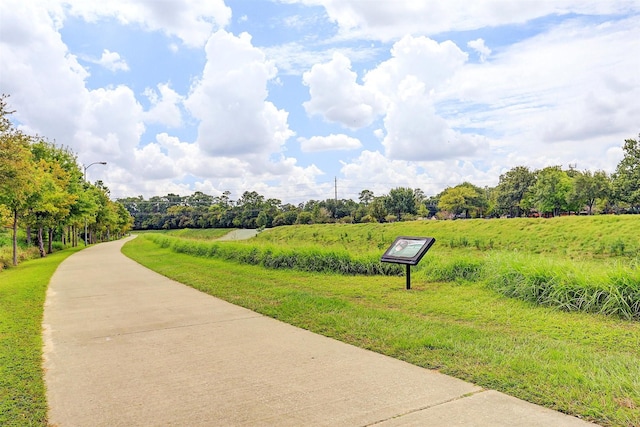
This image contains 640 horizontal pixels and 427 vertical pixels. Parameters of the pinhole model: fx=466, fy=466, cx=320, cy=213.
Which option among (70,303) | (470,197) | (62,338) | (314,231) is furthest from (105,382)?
(470,197)

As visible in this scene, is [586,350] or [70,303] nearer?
[586,350]

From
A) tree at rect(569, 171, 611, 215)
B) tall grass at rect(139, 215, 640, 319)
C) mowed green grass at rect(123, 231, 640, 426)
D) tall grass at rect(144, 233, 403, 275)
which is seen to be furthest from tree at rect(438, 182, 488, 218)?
mowed green grass at rect(123, 231, 640, 426)

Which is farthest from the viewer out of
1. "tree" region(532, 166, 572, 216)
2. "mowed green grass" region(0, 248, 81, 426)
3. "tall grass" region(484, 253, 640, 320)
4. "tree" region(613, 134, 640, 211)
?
"tree" region(532, 166, 572, 216)

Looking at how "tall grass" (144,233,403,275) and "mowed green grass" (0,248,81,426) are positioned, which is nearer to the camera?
"mowed green grass" (0,248,81,426)

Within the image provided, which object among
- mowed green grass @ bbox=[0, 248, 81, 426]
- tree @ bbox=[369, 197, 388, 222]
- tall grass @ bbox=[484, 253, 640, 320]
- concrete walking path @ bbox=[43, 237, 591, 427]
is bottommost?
concrete walking path @ bbox=[43, 237, 591, 427]

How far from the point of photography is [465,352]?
516cm

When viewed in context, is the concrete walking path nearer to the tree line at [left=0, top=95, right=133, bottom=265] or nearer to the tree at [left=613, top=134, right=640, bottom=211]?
the tree line at [left=0, top=95, right=133, bottom=265]

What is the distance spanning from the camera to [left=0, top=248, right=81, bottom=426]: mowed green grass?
3.90m

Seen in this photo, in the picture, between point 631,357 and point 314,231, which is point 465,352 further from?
point 314,231

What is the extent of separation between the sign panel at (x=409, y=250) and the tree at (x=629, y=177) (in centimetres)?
5404

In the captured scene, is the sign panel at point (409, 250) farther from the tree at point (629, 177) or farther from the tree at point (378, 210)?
the tree at point (378, 210)

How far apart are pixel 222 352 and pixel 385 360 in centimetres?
198

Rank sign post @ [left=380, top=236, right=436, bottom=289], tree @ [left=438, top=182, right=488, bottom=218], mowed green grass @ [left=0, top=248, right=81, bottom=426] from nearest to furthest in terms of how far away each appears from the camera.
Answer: mowed green grass @ [left=0, top=248, right=81, bottom=426] < sign post @ [left=380, top=236, right=436, bottom=289] < tree @ [left=438, top=182, right=488, bottom=218]

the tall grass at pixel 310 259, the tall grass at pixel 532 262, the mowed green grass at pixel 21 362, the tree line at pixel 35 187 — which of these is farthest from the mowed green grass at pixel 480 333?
the tree line at pixel 35 187
